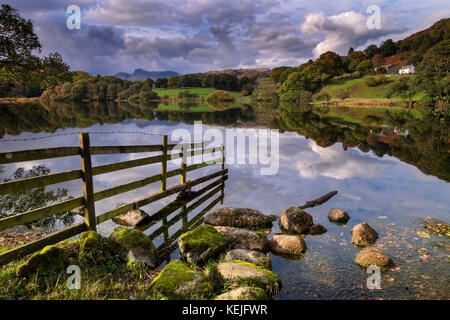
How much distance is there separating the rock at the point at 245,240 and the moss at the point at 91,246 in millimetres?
3706

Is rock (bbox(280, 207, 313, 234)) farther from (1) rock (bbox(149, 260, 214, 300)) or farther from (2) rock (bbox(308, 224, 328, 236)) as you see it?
(1) rock (bbox(149, 260, 214, 300))

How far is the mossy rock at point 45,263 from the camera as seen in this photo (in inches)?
225

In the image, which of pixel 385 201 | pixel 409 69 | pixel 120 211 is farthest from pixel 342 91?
pixel 120 211

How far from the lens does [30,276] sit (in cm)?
566

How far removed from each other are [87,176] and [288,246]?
20.8 feet

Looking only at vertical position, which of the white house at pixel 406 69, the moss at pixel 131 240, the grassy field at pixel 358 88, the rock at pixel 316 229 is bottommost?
the rock at pixel 316 229

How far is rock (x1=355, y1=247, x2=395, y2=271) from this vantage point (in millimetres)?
7514

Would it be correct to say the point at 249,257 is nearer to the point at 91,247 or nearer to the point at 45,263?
the point at 91,247

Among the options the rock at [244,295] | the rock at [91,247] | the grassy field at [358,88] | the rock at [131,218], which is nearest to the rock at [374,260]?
the rock at [244,295]

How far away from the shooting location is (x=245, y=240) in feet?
28.6

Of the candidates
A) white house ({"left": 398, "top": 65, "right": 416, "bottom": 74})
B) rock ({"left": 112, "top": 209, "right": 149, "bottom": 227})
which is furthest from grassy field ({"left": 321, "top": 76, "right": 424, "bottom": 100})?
rock ({"left": 112, "top": 209, "right": 149, "bottom": 227})

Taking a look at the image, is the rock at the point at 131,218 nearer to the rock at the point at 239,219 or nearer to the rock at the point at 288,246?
the rock at the point at 239,219

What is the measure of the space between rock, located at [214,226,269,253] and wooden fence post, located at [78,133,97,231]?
3986 mm
